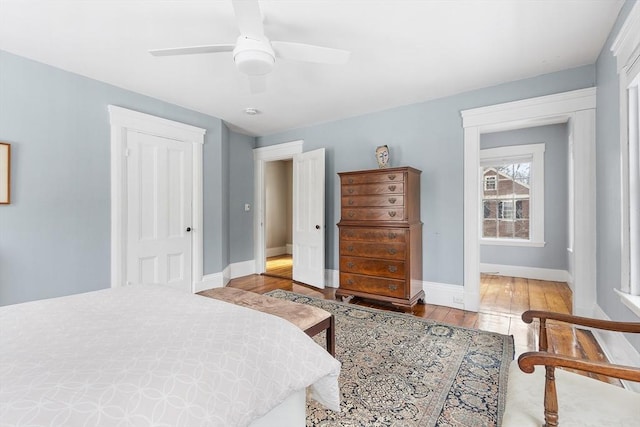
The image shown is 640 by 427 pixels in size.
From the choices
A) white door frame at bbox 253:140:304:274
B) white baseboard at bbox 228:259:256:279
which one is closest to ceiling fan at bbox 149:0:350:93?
white door frame at bbox 253:140:304:274

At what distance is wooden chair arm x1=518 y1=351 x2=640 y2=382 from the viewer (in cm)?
90

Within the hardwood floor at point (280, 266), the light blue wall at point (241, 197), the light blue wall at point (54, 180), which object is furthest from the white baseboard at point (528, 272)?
the light blue wall at point (54, 180)

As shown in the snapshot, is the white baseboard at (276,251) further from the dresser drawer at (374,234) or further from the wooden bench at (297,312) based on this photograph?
the wooden bench at (297,312)

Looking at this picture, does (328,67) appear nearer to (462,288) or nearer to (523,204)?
(462,288)

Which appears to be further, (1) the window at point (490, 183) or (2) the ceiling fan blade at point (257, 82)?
(1) the window at point (490, 183)

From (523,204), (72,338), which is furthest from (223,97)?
(523,204)

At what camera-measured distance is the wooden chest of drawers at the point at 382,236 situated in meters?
3.25

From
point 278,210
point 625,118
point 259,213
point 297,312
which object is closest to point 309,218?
point 259,213

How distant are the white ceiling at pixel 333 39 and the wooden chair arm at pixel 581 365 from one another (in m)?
2.07

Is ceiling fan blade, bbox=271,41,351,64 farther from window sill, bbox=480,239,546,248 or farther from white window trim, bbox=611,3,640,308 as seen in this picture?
window sill, bbox=480,239,546,248

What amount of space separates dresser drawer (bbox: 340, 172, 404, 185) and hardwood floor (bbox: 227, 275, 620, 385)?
1.48 m

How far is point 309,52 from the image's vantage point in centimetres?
191

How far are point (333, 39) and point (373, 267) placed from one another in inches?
91.7

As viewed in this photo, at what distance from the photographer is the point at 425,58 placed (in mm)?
2617
